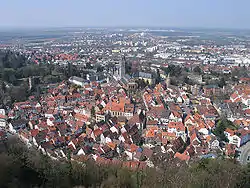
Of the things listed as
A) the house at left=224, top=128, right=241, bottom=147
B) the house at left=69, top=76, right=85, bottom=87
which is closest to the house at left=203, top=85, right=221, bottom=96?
the house at left=224, top=128, right=241, bottom=147

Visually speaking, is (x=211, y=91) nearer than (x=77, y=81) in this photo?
Yes

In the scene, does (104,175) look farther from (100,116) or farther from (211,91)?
(211,91)

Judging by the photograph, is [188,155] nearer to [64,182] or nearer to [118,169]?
[118,169]

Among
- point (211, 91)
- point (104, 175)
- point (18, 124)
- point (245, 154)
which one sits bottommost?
point (245, 154)

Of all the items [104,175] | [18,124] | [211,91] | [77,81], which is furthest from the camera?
[77,81]

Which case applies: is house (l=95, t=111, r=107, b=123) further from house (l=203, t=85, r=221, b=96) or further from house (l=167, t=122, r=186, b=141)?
house (l=203, t=85, r=221, b=96)

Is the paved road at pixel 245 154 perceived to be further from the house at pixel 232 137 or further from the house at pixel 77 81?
the house at pixel 77 81

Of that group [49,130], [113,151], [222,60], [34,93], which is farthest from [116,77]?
[222,60]

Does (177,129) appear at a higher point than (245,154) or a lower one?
higher

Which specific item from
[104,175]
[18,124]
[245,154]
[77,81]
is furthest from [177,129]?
[77,81]
